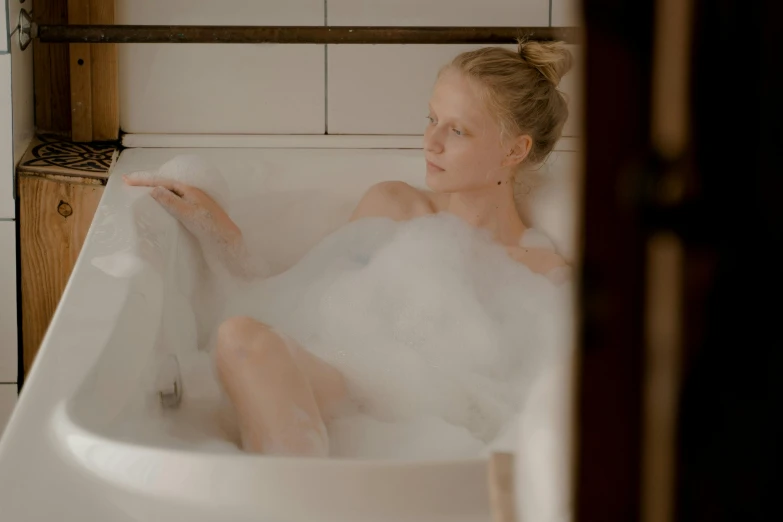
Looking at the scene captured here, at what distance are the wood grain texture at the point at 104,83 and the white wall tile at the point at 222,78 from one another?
26mm

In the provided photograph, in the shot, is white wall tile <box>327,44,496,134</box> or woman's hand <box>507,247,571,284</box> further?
white wall tile <box>327,44,496,134</box>

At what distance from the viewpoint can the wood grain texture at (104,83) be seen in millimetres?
2092

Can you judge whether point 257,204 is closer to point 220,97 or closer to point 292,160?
point 292,160

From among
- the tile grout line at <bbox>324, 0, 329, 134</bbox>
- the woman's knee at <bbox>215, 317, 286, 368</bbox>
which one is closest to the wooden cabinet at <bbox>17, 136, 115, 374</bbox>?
the tile grout line at <bbox>324, 0, 329, 134</bbox>

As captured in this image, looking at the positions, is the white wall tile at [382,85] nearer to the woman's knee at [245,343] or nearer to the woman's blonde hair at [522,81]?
the woman's blonde hair at [522,81]

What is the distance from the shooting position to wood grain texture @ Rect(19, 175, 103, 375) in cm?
193

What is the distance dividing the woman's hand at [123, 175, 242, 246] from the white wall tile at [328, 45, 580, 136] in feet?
1.49

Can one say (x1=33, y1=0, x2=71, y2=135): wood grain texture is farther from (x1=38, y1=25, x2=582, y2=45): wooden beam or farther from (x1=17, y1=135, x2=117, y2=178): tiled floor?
(x1=38, y1=25, x2=582, y2=45): wooden beam

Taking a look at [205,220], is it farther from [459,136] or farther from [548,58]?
[548,58]

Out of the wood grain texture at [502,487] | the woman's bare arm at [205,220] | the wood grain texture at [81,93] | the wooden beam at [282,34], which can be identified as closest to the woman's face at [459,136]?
the wooden beam at [282,34]

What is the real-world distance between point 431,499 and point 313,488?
11 centimetres

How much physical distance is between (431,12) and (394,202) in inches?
18.6

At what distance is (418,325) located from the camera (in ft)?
5.55

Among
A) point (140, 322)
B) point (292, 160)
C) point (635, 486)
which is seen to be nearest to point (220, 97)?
point (292, 160)
